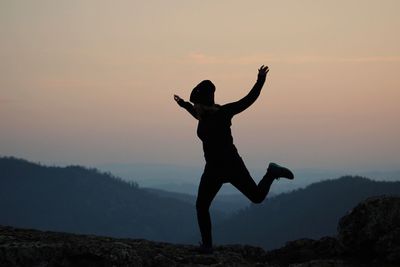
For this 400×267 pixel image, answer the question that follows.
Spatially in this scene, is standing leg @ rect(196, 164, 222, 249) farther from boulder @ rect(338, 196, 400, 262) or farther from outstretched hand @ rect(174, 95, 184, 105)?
boulder @ rect(338, 196, 400, 262)

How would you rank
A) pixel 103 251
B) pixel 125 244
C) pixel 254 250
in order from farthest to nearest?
pixel 254 250, pixel 125 244, pixel 103 251

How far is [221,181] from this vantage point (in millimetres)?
11484

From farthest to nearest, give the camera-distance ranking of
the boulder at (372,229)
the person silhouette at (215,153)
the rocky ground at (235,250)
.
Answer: the boulder at (372,229)
the person silhouette at (215,153)
the rocky ground at (235,250)

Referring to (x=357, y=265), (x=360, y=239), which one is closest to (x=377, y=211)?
(x=360, y=239)

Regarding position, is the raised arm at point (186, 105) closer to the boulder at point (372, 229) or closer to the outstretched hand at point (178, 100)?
the outstretched hand at point (178, 100)

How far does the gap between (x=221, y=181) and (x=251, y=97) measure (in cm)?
197

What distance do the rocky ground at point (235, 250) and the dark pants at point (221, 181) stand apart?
1.05 meters

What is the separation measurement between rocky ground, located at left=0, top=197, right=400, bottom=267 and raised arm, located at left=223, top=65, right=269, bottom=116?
328cm

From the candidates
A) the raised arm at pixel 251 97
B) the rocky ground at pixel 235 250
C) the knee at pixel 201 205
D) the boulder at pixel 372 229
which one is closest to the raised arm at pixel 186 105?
the raised arm at pixel 251 97

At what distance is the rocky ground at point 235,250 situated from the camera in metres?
10.6

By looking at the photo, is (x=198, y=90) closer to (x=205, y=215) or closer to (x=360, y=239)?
(x=205, y=215)

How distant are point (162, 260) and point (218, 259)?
4.06 ft

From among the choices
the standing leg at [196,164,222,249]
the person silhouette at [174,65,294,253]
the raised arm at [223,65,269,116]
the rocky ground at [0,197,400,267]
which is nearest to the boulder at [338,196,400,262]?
A: the rocky ground at [0,197,400,267]

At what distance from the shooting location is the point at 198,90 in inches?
452
